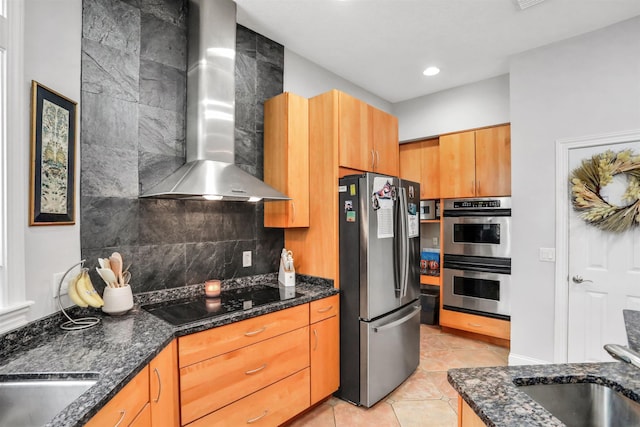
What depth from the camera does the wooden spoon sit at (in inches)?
70.6

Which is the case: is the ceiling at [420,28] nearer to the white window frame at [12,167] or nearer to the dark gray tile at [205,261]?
the white window frame at [12,167]

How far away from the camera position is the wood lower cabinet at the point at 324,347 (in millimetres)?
2258

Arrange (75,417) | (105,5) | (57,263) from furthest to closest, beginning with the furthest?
(105,5), (57,263), (75,417)

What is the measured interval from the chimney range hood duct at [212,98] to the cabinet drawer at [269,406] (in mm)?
1208

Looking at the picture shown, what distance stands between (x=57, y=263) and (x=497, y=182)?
3808 millimetres

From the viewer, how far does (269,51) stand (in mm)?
2783

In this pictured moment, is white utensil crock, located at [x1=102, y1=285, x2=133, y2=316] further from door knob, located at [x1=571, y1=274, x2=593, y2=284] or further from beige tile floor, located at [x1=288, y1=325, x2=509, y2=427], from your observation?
door knob, located at [x1=571, y1=274, x2=593, y2=284]

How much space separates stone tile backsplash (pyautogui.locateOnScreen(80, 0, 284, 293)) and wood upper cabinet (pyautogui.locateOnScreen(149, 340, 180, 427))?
703mm

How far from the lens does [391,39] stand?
2.77 m

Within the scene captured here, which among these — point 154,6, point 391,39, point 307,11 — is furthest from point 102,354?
point 391,39

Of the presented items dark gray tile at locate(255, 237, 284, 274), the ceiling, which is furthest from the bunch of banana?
the ceiling

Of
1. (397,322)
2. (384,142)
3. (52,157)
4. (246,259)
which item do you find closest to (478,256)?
(397,322)

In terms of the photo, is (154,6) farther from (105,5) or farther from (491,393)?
(491,393)

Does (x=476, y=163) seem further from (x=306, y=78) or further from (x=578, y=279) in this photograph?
(x=306, y=78)
